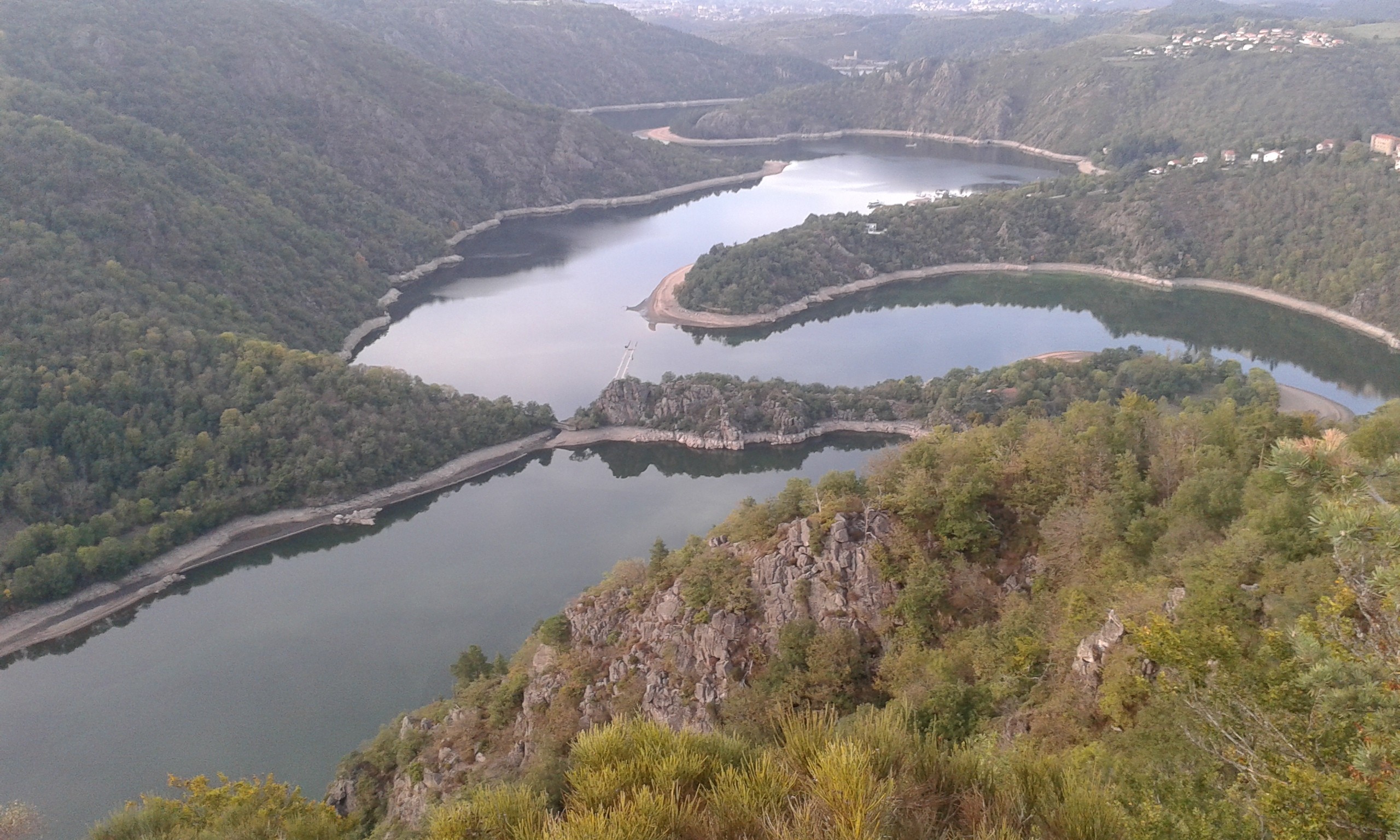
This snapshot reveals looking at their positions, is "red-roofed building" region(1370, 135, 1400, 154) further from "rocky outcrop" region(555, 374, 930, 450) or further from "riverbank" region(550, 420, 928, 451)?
"riverbank" region(550, 420, 928, 451)

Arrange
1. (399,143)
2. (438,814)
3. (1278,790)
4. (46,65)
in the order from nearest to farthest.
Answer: (1278,790), (438,814), (46,65), (399,143)

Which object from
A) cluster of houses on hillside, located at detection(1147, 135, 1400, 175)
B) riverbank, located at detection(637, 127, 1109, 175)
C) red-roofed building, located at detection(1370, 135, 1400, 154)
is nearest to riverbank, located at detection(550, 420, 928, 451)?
cluster of houses on hillside, located at detection(1147, 135, 1400, 175)

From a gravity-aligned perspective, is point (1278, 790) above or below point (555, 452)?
above

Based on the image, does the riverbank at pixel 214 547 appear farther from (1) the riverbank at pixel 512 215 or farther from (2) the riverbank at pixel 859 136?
(2) the riverbank at pixel 859 136

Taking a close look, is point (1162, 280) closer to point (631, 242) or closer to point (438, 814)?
point (631, 242)

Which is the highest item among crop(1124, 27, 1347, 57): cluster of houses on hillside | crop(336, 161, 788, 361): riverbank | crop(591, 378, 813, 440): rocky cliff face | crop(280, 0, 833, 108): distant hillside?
crop(280, 0, 833, 108): distant hillside

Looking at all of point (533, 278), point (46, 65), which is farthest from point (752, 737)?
point (46, 65)

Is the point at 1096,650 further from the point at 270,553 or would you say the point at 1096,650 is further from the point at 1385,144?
the point at 1385,144
